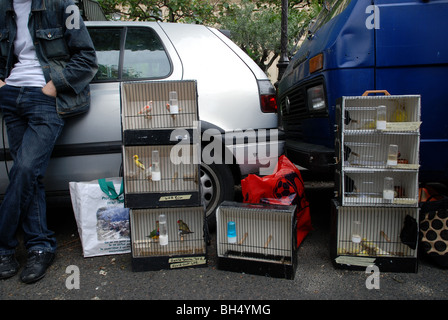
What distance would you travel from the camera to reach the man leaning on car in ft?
8.09

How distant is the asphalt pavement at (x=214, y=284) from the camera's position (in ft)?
6.97

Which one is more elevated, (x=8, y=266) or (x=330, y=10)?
(x=330, y=10)

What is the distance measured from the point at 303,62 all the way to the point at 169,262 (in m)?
2.20

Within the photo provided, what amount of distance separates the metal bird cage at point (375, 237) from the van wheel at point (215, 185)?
0.87 m

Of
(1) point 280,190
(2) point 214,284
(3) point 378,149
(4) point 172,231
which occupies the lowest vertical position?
(2) point 214,284

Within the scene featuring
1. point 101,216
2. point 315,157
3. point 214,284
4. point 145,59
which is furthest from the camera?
point 145,59

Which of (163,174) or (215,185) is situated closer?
(163,174)

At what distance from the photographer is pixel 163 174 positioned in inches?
107

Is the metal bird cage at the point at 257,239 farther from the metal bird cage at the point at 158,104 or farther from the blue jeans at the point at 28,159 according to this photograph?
the blue jeans at the point at 28,159

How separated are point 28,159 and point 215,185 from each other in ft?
4.62

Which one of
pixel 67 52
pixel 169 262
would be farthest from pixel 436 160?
pixel 67 52

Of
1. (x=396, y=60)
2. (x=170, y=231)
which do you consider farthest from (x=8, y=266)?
(x=396, y=60)

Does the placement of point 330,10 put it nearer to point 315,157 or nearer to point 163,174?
point 315,157

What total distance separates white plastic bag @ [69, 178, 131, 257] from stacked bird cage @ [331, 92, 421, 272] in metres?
1.64
